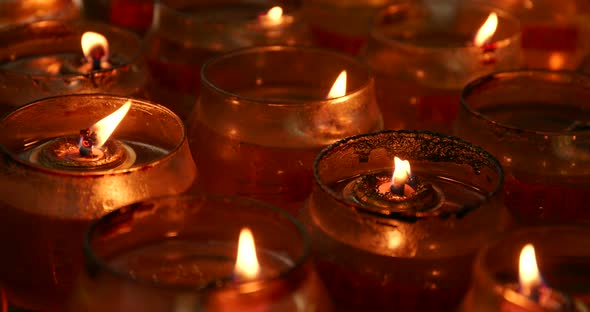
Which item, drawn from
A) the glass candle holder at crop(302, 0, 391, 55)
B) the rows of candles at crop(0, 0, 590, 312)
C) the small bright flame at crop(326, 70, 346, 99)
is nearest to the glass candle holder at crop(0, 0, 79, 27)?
the rows of candles at crop(0, 0, 590, 312)

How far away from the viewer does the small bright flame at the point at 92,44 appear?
0.98m

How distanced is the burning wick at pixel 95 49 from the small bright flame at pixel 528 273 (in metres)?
0.55

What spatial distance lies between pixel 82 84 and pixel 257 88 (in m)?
0.21

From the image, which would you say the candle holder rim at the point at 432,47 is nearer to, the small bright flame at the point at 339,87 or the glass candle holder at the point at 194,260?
the small bright flame at the point at 339,87

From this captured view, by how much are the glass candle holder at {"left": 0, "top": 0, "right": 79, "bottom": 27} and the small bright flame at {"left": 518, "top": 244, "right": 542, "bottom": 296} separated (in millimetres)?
744

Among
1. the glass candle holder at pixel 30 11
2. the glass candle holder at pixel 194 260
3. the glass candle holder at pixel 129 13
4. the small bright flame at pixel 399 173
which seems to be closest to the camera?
the glass candle holder at pixel 194 260

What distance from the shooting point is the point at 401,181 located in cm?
73

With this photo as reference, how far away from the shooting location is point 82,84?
2.85 feet

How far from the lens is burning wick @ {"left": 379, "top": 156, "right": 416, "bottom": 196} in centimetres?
73

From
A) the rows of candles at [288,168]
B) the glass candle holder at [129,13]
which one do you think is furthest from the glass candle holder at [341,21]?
the glass candle holder at [129,13]

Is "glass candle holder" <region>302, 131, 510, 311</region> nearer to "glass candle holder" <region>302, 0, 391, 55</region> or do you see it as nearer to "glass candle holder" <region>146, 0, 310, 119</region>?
"glass candle holder" <region>146, 0, 310, 119</region>

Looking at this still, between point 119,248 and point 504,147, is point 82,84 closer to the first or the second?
point 119,248

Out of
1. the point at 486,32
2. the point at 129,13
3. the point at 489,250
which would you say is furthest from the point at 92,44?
the point at 489,250

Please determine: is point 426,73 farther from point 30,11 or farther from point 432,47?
point 30,11
